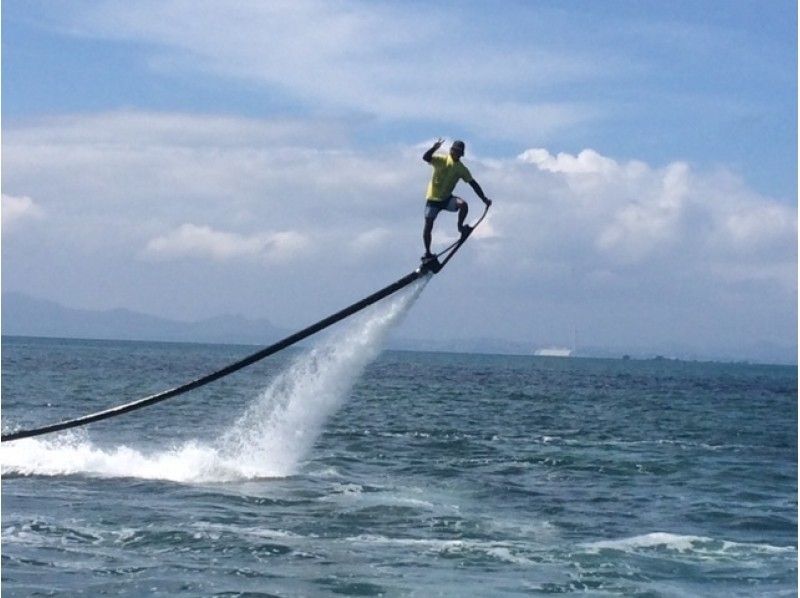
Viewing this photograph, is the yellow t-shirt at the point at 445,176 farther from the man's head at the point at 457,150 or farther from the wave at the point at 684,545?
the wave at the point at 684,545

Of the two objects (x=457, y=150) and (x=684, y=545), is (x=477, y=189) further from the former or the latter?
(x=684, y=545)

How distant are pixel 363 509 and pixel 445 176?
32.2 feet

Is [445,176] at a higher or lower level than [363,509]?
higher

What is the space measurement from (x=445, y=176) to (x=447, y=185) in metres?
0.18

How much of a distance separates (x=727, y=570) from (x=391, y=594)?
7.11 meters

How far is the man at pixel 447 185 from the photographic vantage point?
19.8m

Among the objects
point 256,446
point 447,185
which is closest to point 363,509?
point 256,446

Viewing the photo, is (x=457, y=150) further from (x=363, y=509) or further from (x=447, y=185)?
(x=363, y=509)

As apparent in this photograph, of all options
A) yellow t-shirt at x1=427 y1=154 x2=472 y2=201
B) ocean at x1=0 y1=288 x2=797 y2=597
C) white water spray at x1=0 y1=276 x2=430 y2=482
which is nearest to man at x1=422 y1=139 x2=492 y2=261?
yellow t-shirt at x1=427 y1=154 x2=472 y2=201

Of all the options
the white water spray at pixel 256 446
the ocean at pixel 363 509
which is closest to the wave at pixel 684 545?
the ocean at pixel 363 509

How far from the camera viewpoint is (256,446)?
1271 inches

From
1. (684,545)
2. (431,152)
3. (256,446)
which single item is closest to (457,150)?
(431,152)

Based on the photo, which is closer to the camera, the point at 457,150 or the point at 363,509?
the point at 457,150

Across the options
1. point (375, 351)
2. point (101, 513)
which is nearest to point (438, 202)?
point (375, 351)
